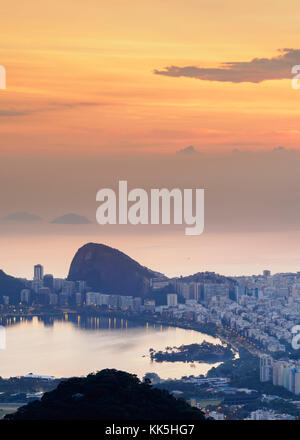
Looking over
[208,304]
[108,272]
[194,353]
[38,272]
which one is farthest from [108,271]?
[194,353]

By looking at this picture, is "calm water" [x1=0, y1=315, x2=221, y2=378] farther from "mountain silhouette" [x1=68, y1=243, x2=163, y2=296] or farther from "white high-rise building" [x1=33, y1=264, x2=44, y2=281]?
"mountain silhouette" [x1=68, y1=243, x2=163, y2=296]

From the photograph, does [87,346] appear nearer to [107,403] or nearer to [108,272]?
[108,272]

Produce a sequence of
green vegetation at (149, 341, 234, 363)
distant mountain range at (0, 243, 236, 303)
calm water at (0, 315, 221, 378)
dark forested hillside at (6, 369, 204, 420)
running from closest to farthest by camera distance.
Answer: dark forested hillside at (6, 369, 204, 420), calm water at (0, 315, 221, 378), green vegetation at (149, 341, 234, 363), distant mountain range at (0, 243, 236, 303)

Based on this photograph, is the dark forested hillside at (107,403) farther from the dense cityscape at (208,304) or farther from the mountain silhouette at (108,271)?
the mountain silhouette at (108,271)

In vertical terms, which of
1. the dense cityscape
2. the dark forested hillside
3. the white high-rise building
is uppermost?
the white high-rise building

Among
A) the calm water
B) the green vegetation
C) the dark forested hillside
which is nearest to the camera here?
the dark forested hillside

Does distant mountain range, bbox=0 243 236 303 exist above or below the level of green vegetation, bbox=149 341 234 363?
above

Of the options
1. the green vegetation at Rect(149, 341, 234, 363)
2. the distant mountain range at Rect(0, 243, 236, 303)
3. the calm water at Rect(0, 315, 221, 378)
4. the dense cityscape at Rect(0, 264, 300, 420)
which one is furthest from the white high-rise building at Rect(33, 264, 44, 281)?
the green vegetation at Rect(149, 341, 234, 363)

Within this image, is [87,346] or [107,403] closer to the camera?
[107,403]

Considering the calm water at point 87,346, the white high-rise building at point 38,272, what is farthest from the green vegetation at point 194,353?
the white high-rise building at point 38,272
